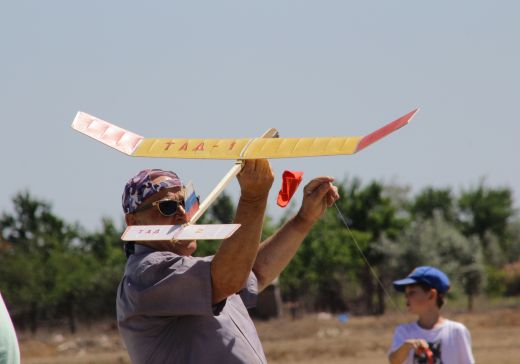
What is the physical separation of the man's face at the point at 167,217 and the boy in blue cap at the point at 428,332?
2.66 m

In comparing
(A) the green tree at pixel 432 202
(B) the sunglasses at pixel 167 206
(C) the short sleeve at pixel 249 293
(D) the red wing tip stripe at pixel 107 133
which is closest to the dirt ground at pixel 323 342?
(C) the short sleeve at pixel 249 293

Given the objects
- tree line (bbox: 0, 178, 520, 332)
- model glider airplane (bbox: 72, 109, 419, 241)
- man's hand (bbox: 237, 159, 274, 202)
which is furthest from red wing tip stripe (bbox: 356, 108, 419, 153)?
tree line (bbox: 0, 178, 520, 332)

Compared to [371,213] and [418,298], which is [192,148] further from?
[371,213]

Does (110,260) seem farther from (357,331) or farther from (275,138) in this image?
(275,138)

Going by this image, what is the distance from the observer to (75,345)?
1436 inches

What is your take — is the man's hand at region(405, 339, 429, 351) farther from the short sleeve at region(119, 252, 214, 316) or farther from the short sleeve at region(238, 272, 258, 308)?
the short sleeve at region(119, 252, 214, 316)

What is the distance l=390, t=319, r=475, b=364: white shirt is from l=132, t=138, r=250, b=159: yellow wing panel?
2.73m

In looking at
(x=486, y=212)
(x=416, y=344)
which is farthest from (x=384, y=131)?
(x=486, y=212)

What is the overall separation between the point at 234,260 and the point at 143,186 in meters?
0.56

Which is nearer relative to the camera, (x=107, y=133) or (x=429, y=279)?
(x=107, y=133)

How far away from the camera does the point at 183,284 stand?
3.88m

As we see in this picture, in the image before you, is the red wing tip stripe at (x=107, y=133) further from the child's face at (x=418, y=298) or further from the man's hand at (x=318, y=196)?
the child's face at (x=418, y=298)

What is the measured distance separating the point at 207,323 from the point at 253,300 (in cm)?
50

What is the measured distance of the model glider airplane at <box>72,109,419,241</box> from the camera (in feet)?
12.1
